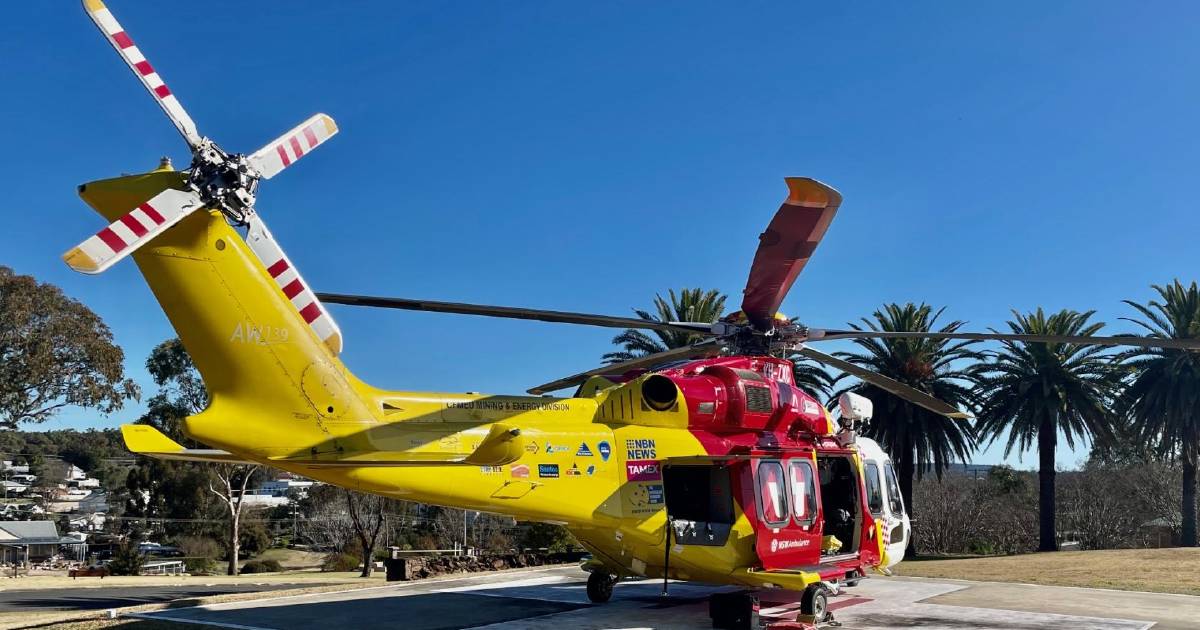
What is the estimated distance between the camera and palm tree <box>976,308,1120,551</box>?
33625 mm

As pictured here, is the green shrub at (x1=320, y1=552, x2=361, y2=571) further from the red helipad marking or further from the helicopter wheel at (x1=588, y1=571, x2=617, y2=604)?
the red helipad marking

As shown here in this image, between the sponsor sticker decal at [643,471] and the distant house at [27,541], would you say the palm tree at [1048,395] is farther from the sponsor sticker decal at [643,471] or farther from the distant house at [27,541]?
the distant house at [27,541]

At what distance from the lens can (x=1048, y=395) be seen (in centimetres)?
3350

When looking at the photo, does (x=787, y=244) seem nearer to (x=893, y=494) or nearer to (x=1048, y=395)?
(x=893, y=494)

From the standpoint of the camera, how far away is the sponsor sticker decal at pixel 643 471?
12.2 metres

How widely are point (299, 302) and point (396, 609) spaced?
23.3 feet

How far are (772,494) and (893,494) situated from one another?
4.35 meters

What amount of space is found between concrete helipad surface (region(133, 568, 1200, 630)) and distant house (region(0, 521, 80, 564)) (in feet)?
151

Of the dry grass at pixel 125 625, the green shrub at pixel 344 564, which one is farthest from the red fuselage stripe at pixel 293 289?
the green shrub at pixel 344 564

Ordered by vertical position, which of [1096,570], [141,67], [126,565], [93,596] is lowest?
[126,565]

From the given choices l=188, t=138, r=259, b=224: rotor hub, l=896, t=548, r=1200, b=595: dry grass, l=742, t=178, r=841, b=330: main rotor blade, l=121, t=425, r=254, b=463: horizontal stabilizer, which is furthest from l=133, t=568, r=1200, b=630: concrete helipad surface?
l=188, t=138, r=259, b=224: rotor hub

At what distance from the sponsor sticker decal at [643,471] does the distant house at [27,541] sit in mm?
51674

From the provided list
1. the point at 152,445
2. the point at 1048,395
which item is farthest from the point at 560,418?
the point at 1048,395

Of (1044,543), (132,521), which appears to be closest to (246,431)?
(1044,543)
